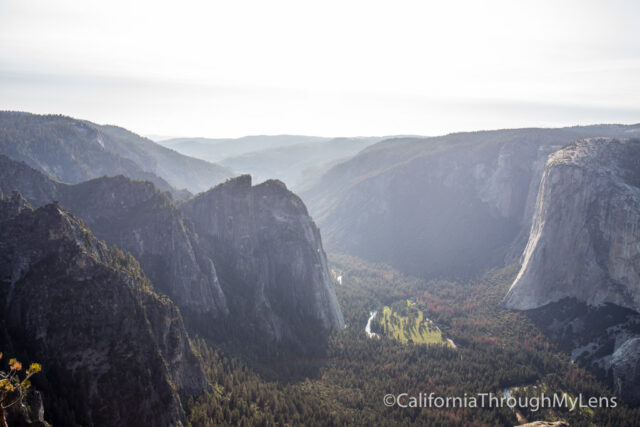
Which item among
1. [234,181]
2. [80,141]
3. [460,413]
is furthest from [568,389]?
[80,141]

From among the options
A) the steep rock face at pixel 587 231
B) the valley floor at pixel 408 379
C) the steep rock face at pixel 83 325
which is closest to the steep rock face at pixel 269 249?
the valley floor at pixel 408 379

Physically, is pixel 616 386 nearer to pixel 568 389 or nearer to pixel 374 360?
pixel 568 389

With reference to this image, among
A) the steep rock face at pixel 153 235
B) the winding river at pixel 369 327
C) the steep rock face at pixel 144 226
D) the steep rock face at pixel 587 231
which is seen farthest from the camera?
the winding river at pixel 369 327

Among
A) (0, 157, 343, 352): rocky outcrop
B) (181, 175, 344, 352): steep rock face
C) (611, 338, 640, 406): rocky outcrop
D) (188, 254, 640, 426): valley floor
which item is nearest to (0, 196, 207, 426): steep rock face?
(188, 254, 640, 426): valley floor

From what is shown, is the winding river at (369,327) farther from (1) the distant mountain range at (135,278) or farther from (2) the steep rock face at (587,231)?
(2) the steep rock face at (587,231)

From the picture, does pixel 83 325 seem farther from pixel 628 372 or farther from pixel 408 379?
pixel 628 372

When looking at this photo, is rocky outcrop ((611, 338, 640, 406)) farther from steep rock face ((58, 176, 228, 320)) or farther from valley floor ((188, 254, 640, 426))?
steep rock face ((58, 176, 228, 320))
